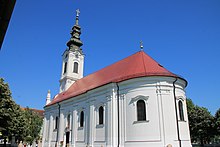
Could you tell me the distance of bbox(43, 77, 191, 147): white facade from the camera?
57.7 ft

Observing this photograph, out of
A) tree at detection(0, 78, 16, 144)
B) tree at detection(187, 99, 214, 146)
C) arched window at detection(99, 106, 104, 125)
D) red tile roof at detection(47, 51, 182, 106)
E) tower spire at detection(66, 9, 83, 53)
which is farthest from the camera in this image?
tower spire at detection(66, 9, 83, 53)

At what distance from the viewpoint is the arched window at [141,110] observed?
18.6 meters

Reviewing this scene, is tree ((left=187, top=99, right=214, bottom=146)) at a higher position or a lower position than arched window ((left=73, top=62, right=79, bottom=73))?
lower

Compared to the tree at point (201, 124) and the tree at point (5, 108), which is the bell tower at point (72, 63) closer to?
the tree at point (5, 108)

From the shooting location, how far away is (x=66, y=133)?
89.6 feet

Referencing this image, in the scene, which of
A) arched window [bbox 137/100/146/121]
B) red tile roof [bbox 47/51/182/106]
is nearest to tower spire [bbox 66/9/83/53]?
red tile roof [bbox 47/51/182/106]

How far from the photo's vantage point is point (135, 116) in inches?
741

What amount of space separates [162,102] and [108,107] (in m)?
5.74

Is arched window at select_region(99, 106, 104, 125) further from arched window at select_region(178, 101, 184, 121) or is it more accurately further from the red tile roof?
arched window at select_region(178, 101, 184, 121)

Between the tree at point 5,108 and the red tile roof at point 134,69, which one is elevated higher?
the red tile roof at point 134,69

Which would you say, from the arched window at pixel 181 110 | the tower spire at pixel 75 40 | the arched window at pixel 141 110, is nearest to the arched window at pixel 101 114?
the arched window at pixel 141 110

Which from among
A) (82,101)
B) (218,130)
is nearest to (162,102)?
(82,101)

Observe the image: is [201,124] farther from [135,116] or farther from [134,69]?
[135,116]

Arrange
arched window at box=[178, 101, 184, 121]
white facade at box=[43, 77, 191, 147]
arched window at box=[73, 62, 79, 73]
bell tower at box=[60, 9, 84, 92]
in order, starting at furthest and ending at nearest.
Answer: arched window at box=[73, 62, 79, 73] → bell tower at box=[60, 9, 84, 92] → arched window at box=[178, 101, 184, 121] → white facade at box=[43, 77, 191, 147]
